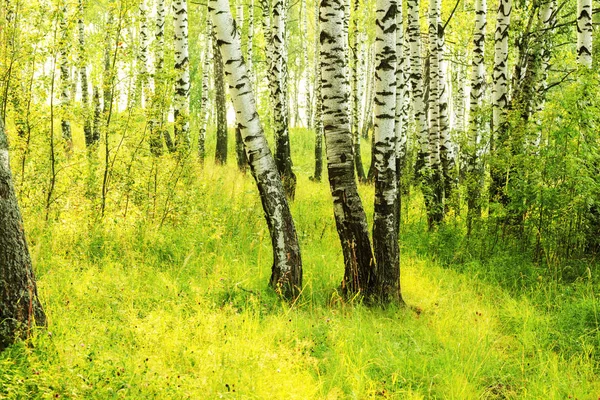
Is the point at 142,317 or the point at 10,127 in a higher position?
the point at 10,127

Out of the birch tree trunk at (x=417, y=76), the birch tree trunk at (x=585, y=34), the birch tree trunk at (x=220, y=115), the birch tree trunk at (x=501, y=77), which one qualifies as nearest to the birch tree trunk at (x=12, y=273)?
the birch tree trunk at (x=417, y=76)

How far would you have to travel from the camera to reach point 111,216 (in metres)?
6.49

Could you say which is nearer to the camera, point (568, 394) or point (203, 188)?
point (568, 394)

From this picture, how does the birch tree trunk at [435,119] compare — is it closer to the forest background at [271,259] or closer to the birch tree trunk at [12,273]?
the forest background at [271,259]

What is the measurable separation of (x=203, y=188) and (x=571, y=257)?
626 cm

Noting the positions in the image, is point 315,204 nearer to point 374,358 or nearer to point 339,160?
point 339,160

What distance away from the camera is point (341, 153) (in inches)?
213

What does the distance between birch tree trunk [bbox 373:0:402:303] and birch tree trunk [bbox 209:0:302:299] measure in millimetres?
995

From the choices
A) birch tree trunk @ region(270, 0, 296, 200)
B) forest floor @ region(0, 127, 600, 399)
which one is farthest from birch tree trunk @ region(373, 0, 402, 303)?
birch tree trunk @ region(270, 0, 296, 200)

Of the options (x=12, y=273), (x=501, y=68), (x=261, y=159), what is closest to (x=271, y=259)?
(x=261, y=159)

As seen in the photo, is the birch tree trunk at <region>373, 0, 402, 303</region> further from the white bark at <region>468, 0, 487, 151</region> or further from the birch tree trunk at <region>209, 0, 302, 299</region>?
the white bark at <region>468, 0, 487, 151</region>

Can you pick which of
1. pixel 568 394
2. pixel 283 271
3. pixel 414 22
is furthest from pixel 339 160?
pixel 414 22

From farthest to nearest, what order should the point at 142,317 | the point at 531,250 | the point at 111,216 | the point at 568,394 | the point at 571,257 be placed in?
the point at 531,250 → the point at 571,257 → the point at 111,216 → the point at 142,317 → the point at 568,394

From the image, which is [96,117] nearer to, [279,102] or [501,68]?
[279,102]
